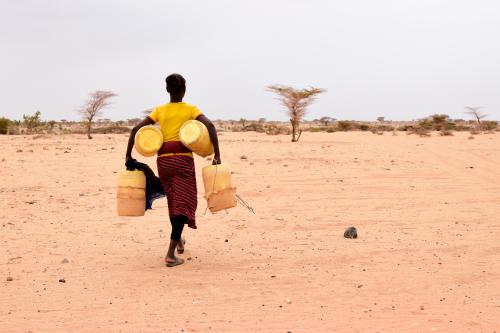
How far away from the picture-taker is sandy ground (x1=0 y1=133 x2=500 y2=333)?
438 cm

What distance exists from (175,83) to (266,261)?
6.75 ft

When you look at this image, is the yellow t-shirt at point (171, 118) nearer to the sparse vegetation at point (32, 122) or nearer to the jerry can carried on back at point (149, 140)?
the jerry can carried on back at point (149, 140)

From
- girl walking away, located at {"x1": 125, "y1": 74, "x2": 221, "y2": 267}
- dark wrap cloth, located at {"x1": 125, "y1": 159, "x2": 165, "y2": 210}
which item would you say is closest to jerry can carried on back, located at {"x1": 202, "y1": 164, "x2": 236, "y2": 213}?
girl walking away, located at {"x1": 125, "y1": 74, "x2": 221, "y2": 267}

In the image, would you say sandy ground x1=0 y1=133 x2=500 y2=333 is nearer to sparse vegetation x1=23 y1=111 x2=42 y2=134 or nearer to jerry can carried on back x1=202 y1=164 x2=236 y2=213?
jerry can carried on back x1=202 y1=164 x2=236 y2=213

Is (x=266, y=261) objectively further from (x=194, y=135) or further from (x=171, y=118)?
(x=171, y=118)

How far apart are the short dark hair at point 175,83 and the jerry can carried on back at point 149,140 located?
426mm

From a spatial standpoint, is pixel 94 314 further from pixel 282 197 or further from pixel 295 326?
pixel 282 197

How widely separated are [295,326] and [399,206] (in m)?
5.86

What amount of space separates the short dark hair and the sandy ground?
5.87 ft

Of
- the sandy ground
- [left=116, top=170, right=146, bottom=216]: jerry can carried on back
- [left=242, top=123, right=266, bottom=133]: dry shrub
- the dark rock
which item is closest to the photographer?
the sandy ground

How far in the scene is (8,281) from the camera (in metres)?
5.44

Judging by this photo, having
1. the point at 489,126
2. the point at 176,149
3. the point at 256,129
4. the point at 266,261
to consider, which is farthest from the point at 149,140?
the point at 489,126

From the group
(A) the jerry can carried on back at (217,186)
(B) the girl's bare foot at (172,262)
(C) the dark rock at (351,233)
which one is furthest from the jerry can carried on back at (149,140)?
(C) the dark rock at (351,233)

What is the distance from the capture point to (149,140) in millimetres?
5809
